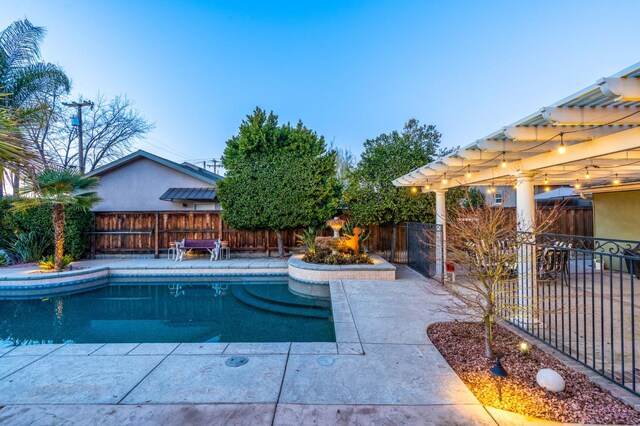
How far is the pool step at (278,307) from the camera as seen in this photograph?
619 centimetres

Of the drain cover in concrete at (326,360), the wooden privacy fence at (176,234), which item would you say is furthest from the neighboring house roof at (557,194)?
the drain cover in concrete at (326,360)

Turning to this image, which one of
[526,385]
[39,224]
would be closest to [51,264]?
[39,224]

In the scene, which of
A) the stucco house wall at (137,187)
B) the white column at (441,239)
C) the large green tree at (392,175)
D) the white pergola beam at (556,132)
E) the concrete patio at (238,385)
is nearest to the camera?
the concrete patio at (238,385)

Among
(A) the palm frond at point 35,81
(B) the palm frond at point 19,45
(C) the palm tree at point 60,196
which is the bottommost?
(C) the palm tree at point 60,196

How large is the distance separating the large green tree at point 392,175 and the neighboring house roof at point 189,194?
21.8 feet

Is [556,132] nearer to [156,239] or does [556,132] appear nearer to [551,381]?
[551,381]

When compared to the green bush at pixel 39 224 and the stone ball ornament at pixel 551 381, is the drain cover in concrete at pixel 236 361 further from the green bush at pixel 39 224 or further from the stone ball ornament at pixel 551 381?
the green bush at pixel 39 224

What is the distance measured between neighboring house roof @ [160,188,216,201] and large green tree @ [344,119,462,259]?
6.64 m

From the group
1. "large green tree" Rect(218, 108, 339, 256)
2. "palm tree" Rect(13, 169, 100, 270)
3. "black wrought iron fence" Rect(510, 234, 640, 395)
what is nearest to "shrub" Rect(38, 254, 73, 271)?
"palm tree" Rect(13, 169, 100, 270)

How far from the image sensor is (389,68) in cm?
1459

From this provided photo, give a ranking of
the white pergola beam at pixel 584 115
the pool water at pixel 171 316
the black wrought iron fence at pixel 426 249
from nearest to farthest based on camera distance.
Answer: the white pergola beam at pixel 584 115
the pool water at pixel 171 316
the black wrought iron fence at pixel 426 249

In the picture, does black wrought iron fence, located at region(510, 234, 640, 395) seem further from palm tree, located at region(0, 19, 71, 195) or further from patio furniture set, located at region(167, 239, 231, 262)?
palm tree, located at region(0, 19, 71, 195)

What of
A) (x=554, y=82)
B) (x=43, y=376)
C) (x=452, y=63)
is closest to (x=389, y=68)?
(x=452, y=63)

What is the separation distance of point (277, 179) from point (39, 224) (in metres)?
8.56
